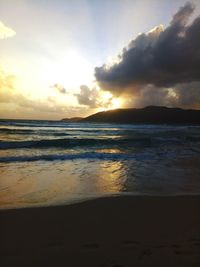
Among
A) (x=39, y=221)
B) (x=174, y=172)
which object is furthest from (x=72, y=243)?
(x=174, y=172)

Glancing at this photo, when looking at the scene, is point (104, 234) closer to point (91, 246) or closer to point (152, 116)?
point (91, 246)

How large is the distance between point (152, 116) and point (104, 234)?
13435cm

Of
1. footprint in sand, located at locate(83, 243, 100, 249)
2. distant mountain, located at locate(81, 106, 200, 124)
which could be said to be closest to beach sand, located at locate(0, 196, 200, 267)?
footprint in sand, located at locate(83, 243, 100, 249)

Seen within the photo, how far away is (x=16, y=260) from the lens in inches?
115

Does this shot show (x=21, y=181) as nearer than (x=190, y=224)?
No

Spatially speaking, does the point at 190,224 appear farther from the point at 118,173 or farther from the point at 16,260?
the point at 118,173

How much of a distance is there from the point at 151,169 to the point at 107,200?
4421 mm

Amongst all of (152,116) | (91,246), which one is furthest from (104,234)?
(152,116)

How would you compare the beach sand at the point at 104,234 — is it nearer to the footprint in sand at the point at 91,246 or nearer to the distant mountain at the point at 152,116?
the footprint in sand at the point at 91,246

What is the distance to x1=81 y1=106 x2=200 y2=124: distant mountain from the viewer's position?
126 metres

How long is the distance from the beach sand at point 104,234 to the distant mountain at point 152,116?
118242 mm

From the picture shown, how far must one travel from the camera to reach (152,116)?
134000mm

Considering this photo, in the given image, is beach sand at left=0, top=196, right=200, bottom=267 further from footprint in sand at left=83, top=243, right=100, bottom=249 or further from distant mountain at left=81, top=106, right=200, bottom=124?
distant mountain at left=81, top=106, right=200, bottom=124

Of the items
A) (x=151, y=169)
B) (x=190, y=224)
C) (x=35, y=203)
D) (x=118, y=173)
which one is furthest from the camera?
(x=151, y=169)
